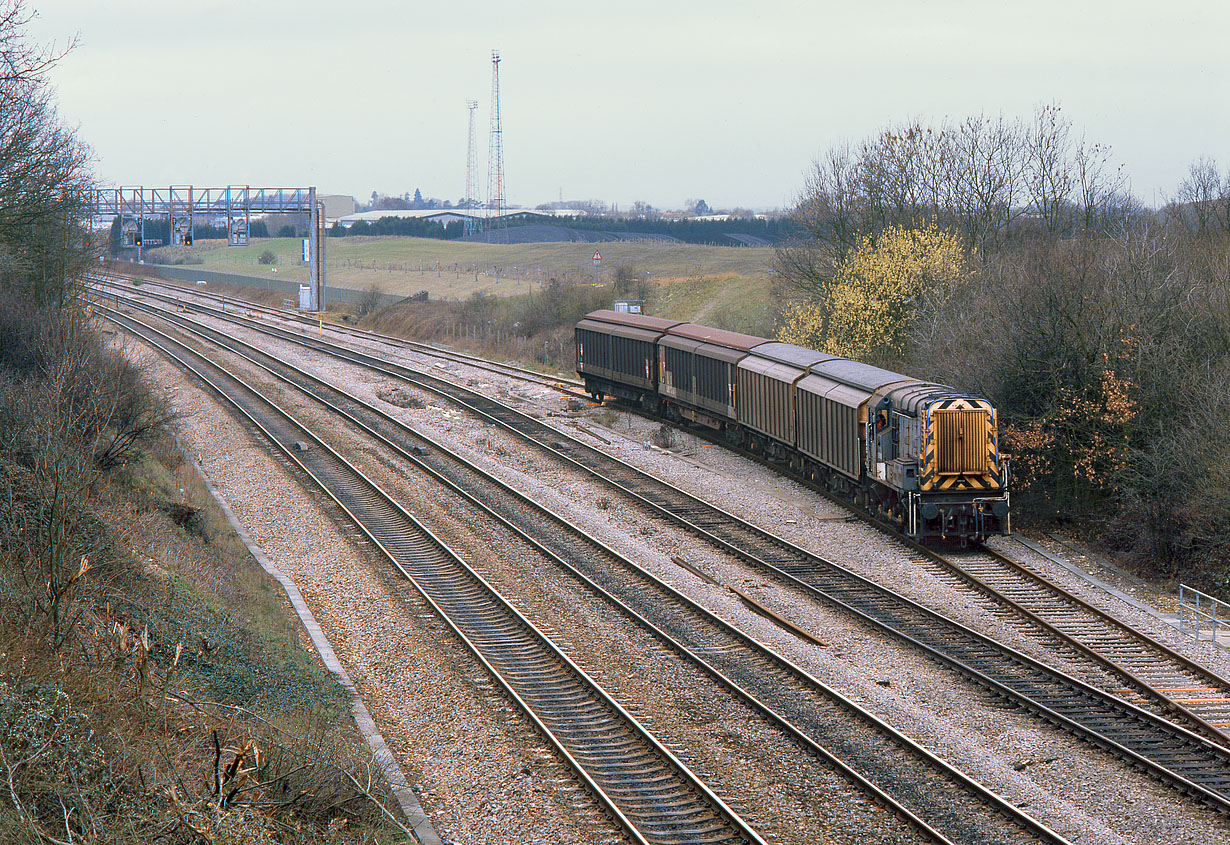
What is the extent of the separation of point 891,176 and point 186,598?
38.5 metres

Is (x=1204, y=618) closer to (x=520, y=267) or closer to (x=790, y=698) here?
(x=790, y=698)

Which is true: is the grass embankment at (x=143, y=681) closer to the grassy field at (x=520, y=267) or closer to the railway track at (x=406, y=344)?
the railway track at (x=406, y=344)

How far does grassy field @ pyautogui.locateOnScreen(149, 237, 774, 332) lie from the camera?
73.6 m

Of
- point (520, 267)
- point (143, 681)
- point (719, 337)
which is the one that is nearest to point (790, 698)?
point (143, 681)

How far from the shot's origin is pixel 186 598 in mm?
16531

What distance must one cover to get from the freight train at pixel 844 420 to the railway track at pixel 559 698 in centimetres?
875

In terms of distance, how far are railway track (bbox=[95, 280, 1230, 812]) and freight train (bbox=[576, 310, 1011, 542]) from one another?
2695 mm

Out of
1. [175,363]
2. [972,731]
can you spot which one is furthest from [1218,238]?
[175,363]

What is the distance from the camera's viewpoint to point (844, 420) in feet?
78.3

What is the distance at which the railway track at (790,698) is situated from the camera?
1106 centimetres

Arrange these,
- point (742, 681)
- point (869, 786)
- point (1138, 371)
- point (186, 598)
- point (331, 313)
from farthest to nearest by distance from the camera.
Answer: point (331, 313) → point (1138, 371) → point (186, 598) → point (742, 681) → point (869, 786)

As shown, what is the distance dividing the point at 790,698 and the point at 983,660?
3325 mm

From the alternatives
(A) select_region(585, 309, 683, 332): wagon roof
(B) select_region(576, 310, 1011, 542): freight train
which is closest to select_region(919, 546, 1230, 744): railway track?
(B) select_region(576, 310, 1011, 542): freight train

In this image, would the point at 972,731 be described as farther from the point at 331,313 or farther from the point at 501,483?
the point at 331,313
